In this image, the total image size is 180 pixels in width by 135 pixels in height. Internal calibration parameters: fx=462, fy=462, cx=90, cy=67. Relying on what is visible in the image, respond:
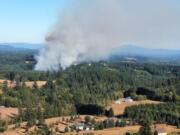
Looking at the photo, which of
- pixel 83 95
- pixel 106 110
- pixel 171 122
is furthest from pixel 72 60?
pixel 171 122

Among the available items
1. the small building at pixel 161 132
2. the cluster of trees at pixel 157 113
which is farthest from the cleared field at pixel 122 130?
the cluster of trees at pixel 157 113

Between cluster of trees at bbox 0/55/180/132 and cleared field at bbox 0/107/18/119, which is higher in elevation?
cluster of trees at bbox 0/55/180/132

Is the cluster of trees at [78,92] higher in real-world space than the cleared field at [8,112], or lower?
higher

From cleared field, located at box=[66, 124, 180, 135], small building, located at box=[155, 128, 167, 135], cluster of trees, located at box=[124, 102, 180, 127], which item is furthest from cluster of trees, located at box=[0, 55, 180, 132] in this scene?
small building, located at box=[155, 128, 167, 135]

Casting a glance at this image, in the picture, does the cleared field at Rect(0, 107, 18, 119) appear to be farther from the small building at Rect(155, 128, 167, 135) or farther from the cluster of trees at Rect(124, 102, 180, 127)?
the small building at Rect(155, 128, 167, 135)

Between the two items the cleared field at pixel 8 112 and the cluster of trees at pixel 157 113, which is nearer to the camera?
the cluster of trees at pixel 157 113

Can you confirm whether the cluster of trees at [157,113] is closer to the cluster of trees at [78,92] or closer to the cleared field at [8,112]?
the cluster of trees at [78,92]

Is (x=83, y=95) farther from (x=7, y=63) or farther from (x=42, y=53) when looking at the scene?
(x=7, y=63)

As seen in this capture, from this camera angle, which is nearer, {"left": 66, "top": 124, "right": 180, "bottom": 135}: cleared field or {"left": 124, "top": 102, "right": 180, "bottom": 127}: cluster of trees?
{"left": 66, "top": 124, "right": 180, "bottom": 135}: cleared field
